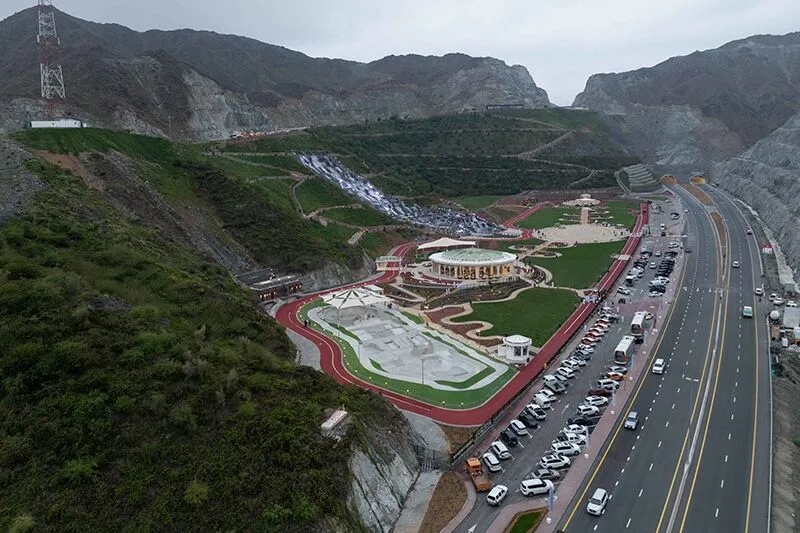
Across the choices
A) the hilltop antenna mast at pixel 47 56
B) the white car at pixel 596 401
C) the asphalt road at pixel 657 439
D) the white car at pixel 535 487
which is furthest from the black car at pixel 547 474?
the hilltop antenna mast at pixel 47 56

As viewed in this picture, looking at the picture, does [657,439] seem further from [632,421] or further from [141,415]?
[141,415]

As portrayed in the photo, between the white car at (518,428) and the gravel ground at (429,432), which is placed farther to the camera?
the white car at (518,428)

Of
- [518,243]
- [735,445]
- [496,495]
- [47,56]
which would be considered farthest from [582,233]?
[47,56]

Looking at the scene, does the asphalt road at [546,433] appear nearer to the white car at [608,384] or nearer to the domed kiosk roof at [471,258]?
the white car at [608,384]

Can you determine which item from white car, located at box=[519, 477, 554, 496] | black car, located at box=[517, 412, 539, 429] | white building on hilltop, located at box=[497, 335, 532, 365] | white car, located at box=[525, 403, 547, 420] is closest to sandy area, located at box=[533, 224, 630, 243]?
white building on hilltop, located at box=[497, 335, 532, 365]

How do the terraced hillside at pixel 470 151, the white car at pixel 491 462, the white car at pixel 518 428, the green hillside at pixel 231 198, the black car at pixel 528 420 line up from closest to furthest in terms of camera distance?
the white car at pixel 491 462 < the white car at pixel 518 428 < the black car at pixel 528 420 < the green hillside at pixel 231 198 < the terraced hillside at pixel 470 151

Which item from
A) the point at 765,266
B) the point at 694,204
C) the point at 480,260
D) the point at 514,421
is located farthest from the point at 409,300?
the point at 694,204

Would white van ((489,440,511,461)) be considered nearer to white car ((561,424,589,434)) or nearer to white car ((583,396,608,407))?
white car ((561,424,589,434))

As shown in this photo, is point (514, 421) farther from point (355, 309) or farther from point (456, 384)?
point (355, 309)
